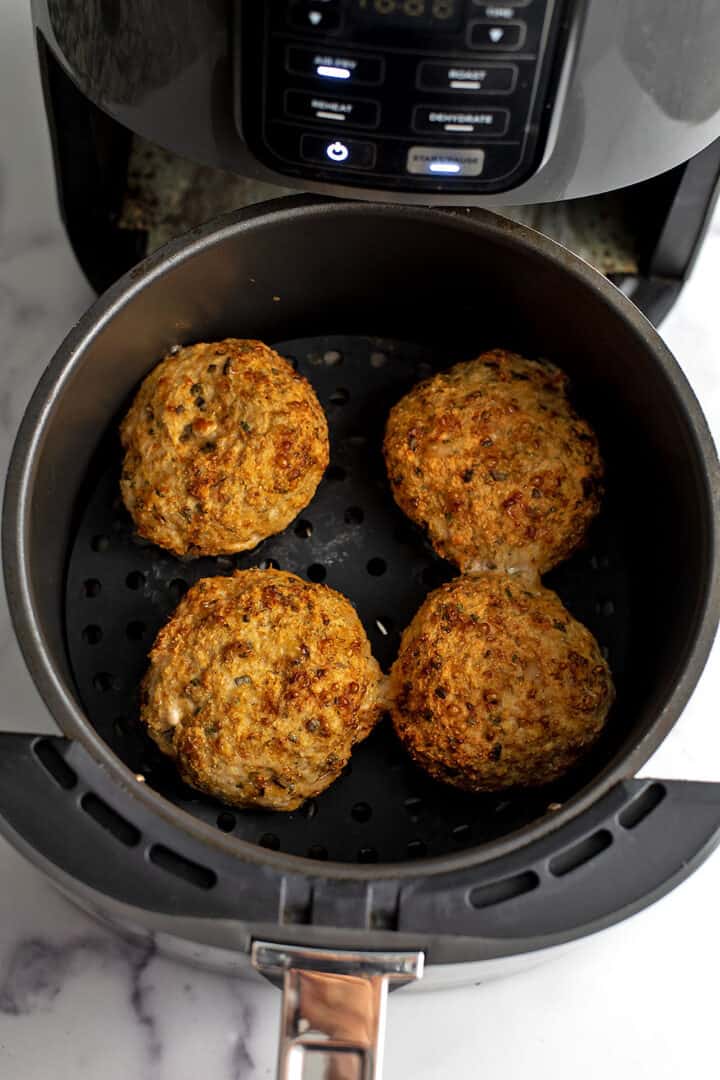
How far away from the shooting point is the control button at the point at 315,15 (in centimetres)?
69

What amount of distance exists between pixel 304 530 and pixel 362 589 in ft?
0.25

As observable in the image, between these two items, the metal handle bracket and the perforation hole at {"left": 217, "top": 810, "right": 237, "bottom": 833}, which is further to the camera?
the perforation hole at {"left": 217, "top": 810, "right": 237, "bottom": 833}

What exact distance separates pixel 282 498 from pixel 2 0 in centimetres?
64

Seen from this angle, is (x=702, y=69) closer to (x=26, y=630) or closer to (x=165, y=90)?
(x=165, y=90)

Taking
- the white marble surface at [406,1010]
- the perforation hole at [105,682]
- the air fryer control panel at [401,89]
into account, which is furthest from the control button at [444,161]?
the white marble surface at [406,1010]

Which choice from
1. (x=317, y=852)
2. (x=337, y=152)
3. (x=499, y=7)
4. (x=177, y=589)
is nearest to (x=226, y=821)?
(x=317, y=852)

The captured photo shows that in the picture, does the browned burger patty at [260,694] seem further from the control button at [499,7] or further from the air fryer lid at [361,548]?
the control button at [499,7]

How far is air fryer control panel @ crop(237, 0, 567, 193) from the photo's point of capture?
695 millimetres

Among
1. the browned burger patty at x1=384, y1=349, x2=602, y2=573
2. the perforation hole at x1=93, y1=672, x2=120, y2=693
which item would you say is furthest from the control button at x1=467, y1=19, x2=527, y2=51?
the perforation hole at x1=93, y1=672, x2=120, y2=693

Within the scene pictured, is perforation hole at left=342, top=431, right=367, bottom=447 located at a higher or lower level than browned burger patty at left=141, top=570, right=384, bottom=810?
higher

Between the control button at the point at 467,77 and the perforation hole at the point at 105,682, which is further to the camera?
the perforation hole at the point at 105,682

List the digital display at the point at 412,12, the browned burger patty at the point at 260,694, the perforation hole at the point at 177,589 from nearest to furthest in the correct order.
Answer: the digital display at the point at 412,12, the browned burger patty at the point at 260,694, the perforation hole at the point at 177,589

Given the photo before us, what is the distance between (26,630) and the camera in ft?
2.63

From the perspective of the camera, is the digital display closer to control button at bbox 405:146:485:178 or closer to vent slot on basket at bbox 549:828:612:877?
control button at bbox 405:146:485:178
